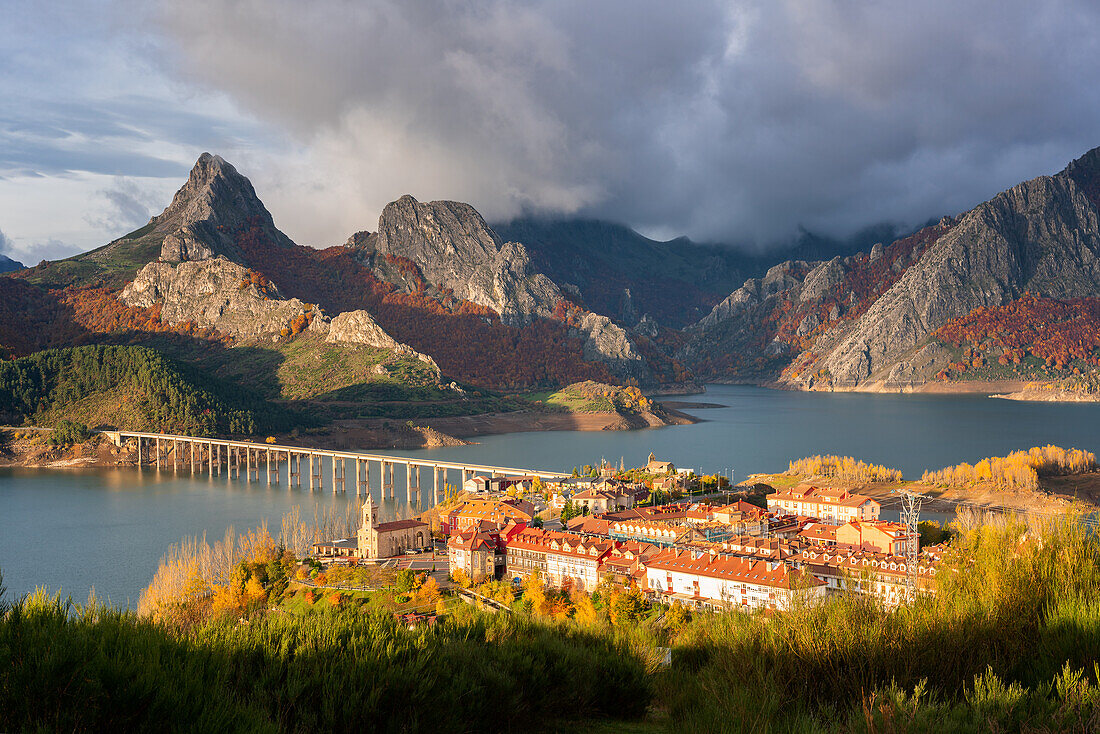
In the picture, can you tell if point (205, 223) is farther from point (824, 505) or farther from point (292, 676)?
point (292, 676)

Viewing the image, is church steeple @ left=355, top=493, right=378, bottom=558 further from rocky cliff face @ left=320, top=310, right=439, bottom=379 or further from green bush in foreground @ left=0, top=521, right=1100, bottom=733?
A: rocky cliff face @ left=320, top=310, right=439, bottom=379

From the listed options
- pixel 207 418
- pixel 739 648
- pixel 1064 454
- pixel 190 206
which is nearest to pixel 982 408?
pixel 1064 454

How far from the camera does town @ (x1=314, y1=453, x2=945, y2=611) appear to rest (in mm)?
24969

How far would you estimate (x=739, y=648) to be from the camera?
7.29 m

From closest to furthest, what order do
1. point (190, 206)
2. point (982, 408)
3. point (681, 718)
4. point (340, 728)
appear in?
point (340, 728), point (681, 718), point (982, 408), point (190, 206)

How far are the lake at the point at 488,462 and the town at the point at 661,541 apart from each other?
33.5ft

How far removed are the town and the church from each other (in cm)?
5

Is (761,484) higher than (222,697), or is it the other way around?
(222,697)

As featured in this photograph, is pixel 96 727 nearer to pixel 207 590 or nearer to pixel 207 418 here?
pixel 207 590

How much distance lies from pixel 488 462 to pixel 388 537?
39.8 m

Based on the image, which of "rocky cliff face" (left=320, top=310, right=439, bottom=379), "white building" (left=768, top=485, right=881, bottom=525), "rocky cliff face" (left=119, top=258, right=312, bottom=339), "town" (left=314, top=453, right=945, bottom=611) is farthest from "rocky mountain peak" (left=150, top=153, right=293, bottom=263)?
"white building" (left=768, top=485, right=881, bottom=525)

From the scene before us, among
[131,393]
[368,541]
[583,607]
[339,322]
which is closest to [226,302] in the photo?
[339,322]

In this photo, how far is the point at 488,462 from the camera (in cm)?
7594

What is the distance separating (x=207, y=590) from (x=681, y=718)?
85.1 ft
